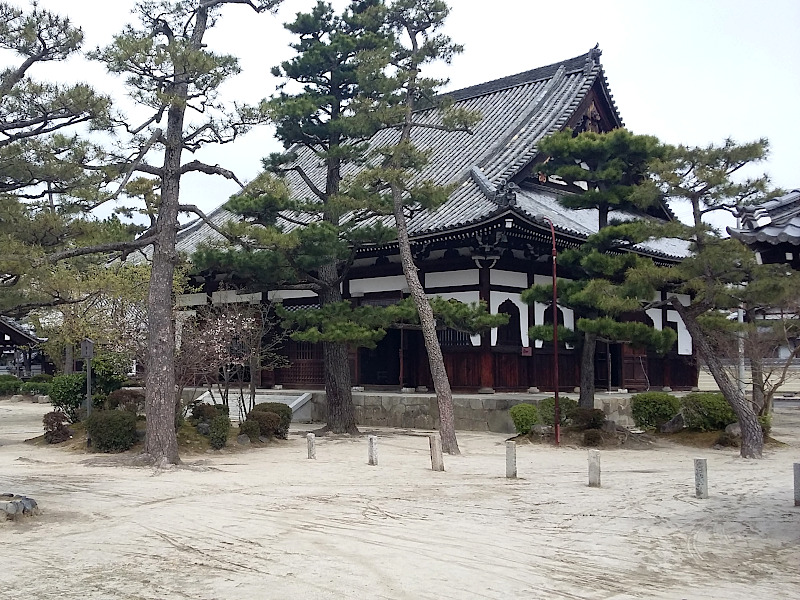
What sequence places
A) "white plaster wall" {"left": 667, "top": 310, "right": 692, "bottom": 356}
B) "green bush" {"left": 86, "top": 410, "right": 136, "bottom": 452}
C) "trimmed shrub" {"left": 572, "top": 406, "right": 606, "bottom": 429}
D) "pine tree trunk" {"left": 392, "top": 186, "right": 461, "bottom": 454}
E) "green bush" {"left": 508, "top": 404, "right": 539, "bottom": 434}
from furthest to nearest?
"white plaster wall" {"left": 667, "top": 310, "right": 692, "bottom": 356}
"green bush" {"left": 508, "top": 404, "right": 539, "bottom": 434}
"trimmed shrub" {"left": 572, "top": 406, "right": 606, "bottom": 429}
"pine tree trunk" {"left": 392, "top": 186, "right": 461, "bottom": 454}
"green bush" {"left": 86, "top": 410, "right": 136, "bottom": 452}

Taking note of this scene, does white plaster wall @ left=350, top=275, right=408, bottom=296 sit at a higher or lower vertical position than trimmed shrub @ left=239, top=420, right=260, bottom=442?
higher

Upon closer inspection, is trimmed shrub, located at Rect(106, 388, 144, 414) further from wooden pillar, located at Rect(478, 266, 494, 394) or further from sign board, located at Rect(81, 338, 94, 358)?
wooden pillar, located at Rect(478, 266, 494, 394)

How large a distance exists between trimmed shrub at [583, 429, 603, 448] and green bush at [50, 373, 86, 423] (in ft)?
39.2

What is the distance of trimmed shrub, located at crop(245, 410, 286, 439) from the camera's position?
59.8 feet

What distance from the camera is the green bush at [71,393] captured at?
19.6 metres

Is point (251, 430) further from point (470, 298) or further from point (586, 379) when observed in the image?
point (586, 379)

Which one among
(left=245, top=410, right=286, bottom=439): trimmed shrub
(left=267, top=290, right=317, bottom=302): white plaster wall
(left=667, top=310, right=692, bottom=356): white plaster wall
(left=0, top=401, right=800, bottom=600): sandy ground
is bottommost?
(left=0, top=401, right=800, bottom=600): sandy ground

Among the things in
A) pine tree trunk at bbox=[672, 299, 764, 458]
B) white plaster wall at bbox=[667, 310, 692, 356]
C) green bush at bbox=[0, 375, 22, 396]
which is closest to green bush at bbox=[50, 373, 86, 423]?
pine tree trunk at bbox=[672, 299, 764, 458]

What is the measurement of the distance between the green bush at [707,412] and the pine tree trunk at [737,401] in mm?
1604

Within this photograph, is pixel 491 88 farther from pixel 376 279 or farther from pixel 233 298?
pixel 233 298

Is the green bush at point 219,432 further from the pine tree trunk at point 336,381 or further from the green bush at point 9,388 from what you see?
the green bush at point 9,388

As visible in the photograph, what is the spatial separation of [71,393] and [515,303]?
11.6 meters

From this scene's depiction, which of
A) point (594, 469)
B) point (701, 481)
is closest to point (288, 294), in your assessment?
point (594, 469)

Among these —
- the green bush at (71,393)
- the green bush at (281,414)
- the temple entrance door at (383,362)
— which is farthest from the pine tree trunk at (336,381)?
the green bush at (71,393)
